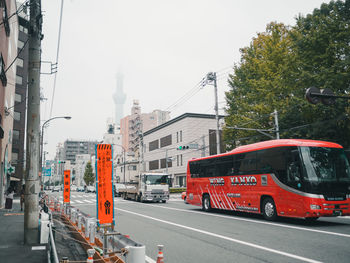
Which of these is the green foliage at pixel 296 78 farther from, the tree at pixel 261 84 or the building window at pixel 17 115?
the building window at pixel 17 115

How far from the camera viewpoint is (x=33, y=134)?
365 inches

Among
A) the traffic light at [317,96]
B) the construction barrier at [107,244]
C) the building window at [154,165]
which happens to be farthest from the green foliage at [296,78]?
the building window at [154,165]

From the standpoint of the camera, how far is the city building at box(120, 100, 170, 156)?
348ft

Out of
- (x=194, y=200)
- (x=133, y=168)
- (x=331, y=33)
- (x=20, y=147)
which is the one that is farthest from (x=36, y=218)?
(x=133, y=168)

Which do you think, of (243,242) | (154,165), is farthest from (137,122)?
(243,242)

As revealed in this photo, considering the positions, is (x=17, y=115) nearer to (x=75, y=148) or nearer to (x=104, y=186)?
(x=104, y=186)

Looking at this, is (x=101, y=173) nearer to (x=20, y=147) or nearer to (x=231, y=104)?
(x=231, y=104)

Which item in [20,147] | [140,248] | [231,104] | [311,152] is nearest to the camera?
[140,248]

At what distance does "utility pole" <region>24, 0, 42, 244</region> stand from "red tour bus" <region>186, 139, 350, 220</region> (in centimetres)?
977

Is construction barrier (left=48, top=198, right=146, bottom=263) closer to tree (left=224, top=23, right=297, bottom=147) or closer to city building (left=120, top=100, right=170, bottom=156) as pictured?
tree (left=224, top=23, right=297, bottom=147)

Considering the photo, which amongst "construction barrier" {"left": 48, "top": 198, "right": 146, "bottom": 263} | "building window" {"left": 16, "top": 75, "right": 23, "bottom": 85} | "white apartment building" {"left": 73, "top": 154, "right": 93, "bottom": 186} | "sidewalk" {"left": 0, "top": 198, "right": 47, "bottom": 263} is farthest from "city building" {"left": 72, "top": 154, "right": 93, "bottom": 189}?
"sidewalk" {"left": 0, "top": 198, "right": 47, "bottom": 263}

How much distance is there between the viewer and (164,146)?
6750 cm

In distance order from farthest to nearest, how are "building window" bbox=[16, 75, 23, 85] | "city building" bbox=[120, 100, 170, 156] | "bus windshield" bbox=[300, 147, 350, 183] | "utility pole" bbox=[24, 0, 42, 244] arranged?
"city building" bbox=[120, 100, 170, 156]
"building window" bbox=[16, 75, 23, 85]
"bus windshield" bbox=[300, 147, 350, 183]
"utility pole" bbox=[24, 0, 42, 244]

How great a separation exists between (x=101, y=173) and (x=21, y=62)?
5350cm
